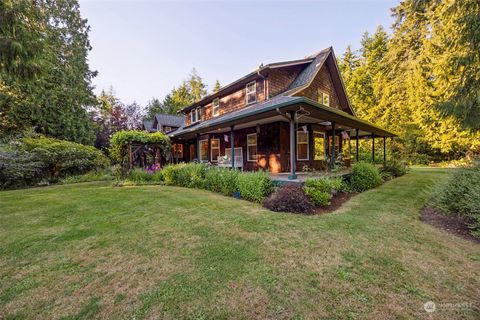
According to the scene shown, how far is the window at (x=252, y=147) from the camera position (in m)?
11.5

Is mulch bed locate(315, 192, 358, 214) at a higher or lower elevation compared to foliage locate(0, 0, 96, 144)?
lower

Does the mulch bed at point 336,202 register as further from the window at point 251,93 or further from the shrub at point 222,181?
the window at point 251,93

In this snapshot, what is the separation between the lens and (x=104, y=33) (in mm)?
9477

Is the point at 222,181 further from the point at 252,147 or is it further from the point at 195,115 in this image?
the point at 195,115

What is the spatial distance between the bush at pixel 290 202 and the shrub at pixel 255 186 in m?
0.66

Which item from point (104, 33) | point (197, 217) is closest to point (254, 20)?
point (104, 33)

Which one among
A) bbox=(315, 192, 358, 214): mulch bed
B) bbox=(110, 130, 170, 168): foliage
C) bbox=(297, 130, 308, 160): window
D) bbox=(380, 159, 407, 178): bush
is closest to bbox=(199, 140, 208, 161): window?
bbox=(110, 130, 170, 168): foliage

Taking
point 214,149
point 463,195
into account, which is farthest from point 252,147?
point 463,195

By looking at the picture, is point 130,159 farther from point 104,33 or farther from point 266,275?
point 266,275

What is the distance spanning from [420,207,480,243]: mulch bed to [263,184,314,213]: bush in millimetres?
2747

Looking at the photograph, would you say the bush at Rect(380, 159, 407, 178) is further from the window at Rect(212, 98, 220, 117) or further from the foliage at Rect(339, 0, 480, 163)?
the window at Rect(212, 98, 220, 117)

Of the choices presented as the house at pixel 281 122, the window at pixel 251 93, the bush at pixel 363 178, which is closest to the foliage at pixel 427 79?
the bush at pixel 363 178

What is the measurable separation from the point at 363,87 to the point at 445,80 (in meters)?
12.8

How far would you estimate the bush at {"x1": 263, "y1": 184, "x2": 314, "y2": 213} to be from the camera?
5512 millimetres
